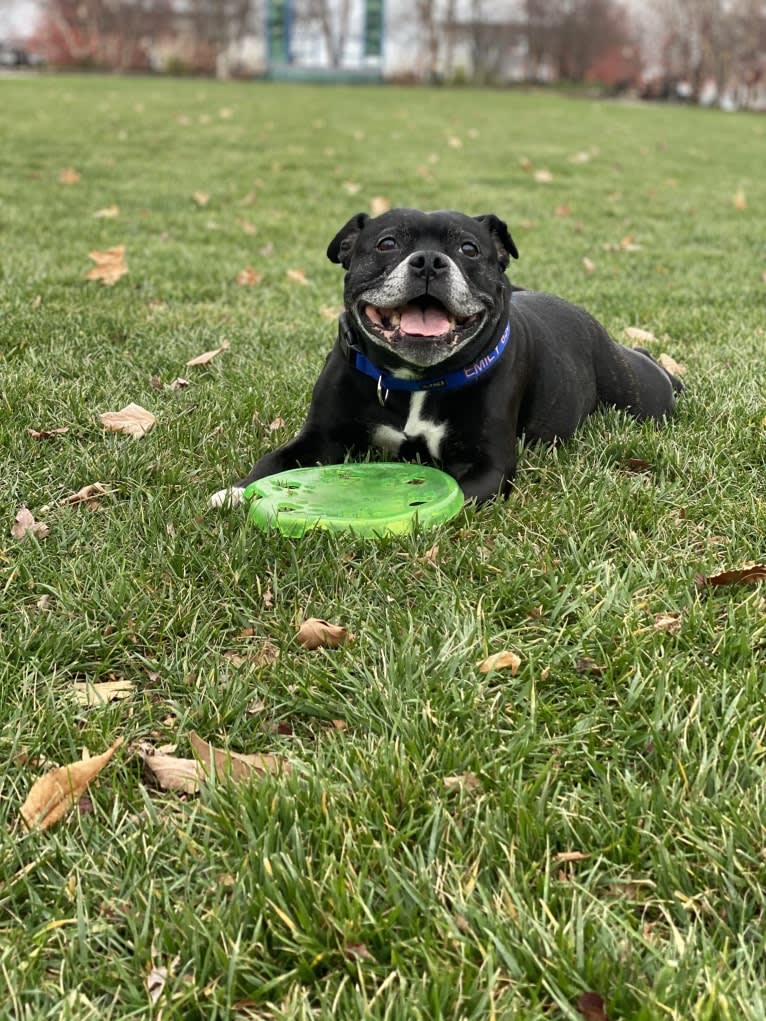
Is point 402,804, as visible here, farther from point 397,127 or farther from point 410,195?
point 397,127

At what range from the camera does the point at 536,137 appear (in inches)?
715

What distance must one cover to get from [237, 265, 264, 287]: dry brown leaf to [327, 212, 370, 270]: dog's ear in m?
2.94

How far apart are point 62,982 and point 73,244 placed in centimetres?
651

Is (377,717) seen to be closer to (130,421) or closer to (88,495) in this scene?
(88,495)

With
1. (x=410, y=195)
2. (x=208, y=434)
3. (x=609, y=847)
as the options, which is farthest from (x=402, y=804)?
(x=410, y=195)

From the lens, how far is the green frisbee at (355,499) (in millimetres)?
2738

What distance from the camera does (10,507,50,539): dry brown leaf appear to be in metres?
2.75

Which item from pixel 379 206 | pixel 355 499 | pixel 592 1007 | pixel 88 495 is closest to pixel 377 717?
pixel 592 1007

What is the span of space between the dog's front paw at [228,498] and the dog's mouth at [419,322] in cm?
68

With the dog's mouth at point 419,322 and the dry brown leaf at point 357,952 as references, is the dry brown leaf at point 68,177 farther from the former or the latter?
the dry brown leaf at point 357,952

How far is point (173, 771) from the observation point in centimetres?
187

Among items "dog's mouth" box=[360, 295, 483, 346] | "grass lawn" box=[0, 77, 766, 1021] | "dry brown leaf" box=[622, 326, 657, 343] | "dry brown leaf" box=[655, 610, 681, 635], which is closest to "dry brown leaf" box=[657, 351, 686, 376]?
"grass lawn" box=[0, 77, 766, 1021]

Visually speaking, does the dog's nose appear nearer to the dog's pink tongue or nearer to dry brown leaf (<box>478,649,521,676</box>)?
the dog's pink tongue

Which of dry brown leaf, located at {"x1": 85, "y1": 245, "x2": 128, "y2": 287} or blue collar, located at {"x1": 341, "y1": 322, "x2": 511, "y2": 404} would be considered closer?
blue collar, located at {"x1": 341, "y1": 322, "x2": 511, "y2": 404}
